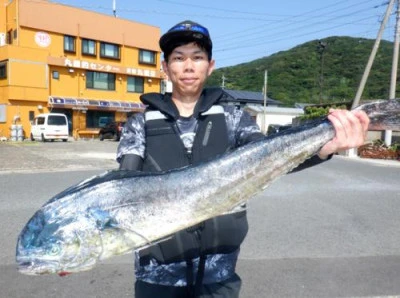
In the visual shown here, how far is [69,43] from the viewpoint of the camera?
3794 cm

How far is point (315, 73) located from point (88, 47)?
6138 centimetres

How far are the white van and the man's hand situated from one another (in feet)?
100

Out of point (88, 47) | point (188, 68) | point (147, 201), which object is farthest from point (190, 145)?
point (88, 47)

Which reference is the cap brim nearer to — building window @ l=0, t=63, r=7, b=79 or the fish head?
the fish head

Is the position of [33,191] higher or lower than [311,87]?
lower

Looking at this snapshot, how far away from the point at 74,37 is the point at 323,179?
105ft

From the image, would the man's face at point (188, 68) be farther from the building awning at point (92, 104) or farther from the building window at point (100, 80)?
the building window at point (100, 80)

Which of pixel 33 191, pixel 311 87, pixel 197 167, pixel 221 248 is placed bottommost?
pixel 33 191

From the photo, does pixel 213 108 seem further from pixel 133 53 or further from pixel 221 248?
pixel 133 53

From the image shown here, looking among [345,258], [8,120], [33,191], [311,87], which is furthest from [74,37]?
[311,87]

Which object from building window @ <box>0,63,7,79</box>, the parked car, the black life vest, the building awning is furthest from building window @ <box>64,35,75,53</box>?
the black life vest

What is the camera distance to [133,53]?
42250 mm

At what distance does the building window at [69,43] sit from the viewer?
3766 centimetres

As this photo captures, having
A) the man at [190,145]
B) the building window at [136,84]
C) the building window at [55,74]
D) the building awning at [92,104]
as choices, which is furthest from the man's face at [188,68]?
the building window at [136,84]
